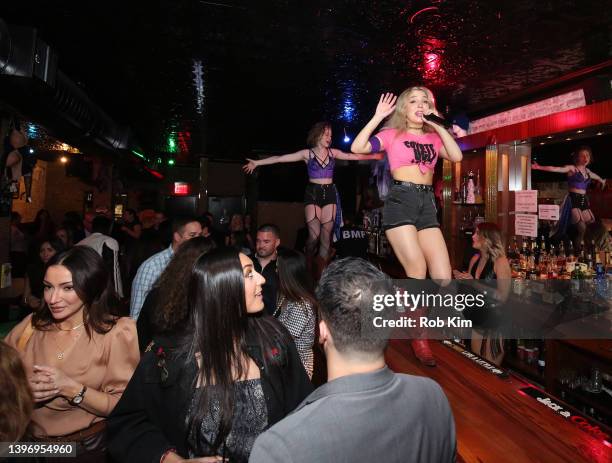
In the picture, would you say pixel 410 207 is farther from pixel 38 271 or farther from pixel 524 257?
pixel 38 271

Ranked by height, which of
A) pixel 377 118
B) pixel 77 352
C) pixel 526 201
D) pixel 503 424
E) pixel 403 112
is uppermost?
pixel 403 112

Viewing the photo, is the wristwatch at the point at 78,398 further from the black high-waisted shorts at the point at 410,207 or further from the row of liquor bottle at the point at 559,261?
the row of liquor bottle at the point at 559,261

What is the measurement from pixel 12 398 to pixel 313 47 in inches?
136

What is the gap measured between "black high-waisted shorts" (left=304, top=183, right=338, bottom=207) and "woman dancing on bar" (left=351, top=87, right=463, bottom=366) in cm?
171

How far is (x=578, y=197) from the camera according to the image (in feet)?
15.4

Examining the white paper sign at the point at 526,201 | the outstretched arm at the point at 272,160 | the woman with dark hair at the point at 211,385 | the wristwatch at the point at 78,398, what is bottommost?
the wristwatch at the point at 78,398

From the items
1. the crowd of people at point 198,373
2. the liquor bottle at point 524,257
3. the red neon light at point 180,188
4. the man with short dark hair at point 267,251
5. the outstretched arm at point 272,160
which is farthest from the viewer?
the red neon light at point 180,188

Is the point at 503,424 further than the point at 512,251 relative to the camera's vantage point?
No

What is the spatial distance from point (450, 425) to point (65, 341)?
1.69m

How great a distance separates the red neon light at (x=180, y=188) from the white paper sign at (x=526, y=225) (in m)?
11.2

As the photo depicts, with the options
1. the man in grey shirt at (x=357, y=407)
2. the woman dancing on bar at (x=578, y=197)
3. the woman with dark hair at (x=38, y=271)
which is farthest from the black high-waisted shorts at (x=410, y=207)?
the woman with dark hair at (x=38, y=271)

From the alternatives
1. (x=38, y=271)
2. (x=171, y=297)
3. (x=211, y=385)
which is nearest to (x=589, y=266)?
(x=171, y=297)

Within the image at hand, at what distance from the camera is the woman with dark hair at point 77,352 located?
171 centimetres

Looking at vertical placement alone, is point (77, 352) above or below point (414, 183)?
below
